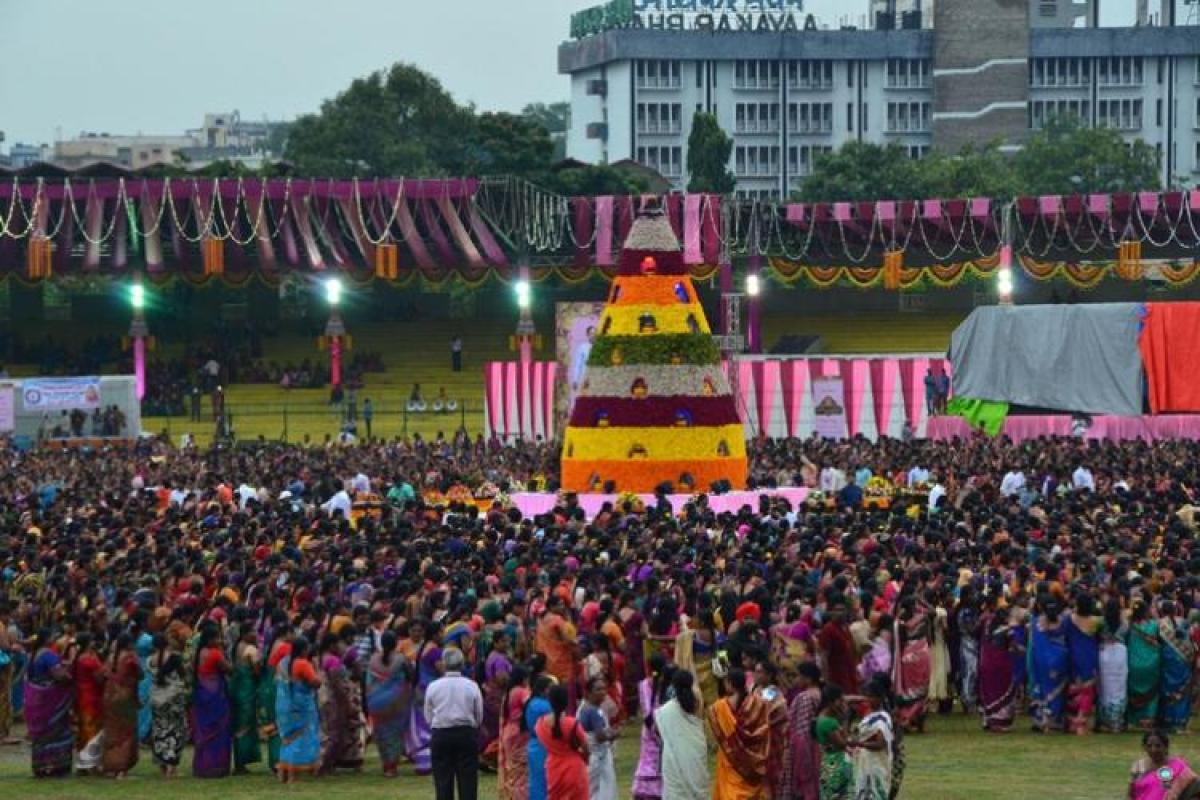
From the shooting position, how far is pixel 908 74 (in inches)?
4493

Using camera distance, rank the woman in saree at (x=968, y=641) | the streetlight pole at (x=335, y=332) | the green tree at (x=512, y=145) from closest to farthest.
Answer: the woman in saree at (x=968, y=641), the streetlight pole at (x=335, y=332), the green tree at (x=512, y=145)

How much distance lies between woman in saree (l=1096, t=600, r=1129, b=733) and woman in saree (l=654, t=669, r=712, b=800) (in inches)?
201

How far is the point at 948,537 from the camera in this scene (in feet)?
74.1

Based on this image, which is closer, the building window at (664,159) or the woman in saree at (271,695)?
the woman in saree at (271,695)

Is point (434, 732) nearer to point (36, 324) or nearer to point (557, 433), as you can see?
point (557, 433)

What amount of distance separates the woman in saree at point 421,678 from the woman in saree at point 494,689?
36 centimetres

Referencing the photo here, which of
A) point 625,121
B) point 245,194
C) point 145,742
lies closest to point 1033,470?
point 145,742

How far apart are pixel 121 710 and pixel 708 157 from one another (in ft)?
254

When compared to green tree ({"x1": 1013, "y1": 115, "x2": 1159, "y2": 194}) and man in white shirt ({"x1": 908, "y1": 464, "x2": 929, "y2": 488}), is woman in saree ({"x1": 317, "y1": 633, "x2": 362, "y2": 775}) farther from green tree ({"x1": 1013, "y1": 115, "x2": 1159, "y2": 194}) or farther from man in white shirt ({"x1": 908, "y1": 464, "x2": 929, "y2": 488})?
green tree ({"x1": 1013, "y1": 115, "x2": 1159, "y2": 194})

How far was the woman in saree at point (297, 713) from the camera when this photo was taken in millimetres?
16594

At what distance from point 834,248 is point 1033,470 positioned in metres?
34.8

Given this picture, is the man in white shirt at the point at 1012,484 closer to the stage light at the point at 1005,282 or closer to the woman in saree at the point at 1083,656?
the woman in saree at the point at 1083,656

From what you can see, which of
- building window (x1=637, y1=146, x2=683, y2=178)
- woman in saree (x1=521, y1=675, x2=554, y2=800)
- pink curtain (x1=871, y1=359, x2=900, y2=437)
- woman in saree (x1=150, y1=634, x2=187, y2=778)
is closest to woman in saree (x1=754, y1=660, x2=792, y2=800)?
woman in saree (x1=521, y1=675, x2=554, y2=800)

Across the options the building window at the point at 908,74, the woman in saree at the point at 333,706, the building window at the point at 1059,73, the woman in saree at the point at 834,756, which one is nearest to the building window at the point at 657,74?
the building window at the point at 908,74
